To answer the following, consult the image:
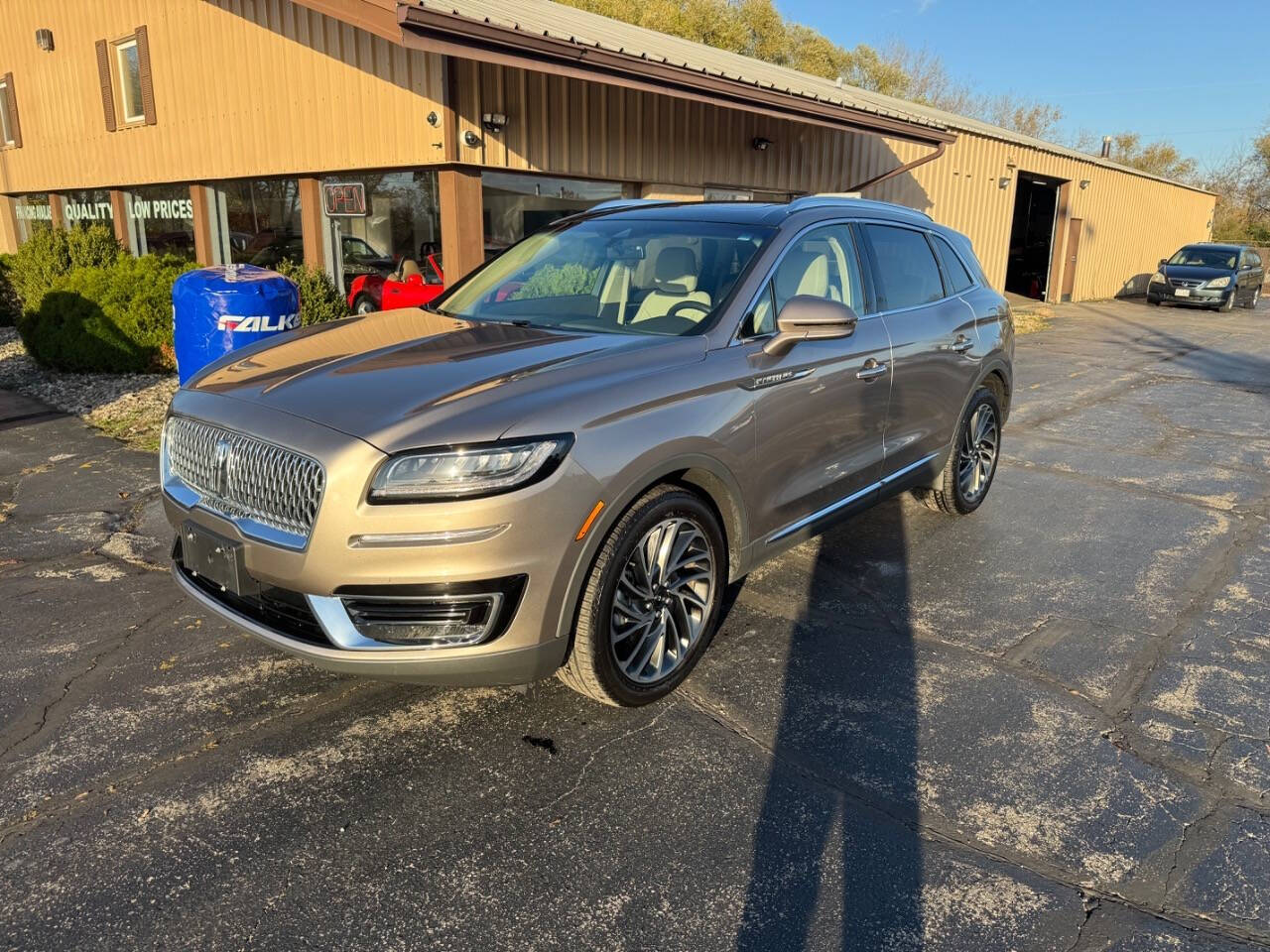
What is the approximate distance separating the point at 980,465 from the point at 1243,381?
8.23 meters

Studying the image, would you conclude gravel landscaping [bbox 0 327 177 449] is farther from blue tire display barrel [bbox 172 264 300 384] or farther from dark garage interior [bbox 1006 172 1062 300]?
dark garage interior [bbox 1006 172 1062 300]

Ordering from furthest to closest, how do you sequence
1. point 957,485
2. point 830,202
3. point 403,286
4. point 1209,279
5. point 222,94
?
point 1209,279, point 222,94, point 403,286, point 957,485, point 830,202

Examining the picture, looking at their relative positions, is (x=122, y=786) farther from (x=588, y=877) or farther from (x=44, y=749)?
(x=588, y=877)

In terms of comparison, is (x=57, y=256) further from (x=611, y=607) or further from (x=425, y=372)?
(x=611, y=607)

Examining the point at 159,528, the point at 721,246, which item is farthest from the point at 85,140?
the point at 721,246

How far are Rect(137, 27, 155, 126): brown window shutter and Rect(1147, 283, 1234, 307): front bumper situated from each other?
2306 cm

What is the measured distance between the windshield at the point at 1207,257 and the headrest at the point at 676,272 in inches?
953

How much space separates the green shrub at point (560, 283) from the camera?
4.10 metres

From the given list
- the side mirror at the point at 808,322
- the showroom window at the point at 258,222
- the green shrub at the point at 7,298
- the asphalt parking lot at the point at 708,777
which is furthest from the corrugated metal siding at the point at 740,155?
the green shrub at the point at 7,298

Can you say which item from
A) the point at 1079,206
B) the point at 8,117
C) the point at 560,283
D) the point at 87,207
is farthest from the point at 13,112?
the point at 1079,206

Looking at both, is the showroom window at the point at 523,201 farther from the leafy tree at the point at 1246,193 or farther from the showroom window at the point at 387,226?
the leafy tree at the point at 1246,193

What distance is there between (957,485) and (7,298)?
14463 mm

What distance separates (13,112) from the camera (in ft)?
59.3

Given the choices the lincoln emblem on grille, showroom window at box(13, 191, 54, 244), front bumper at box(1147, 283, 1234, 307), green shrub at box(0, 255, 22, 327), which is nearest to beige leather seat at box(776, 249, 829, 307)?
the lincoln emblem on grille
